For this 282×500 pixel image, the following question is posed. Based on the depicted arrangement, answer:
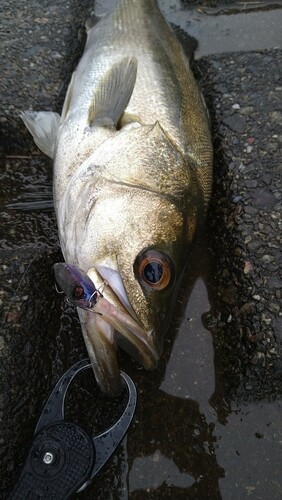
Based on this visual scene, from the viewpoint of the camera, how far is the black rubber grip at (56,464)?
2137 mm

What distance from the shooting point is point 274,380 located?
253cm

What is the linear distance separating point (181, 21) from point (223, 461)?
139 inches

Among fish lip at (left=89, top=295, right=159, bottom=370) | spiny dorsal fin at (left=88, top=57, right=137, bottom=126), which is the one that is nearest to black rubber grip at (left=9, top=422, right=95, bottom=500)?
fish lip at (left=89, top=295, right=159, bottom=370)

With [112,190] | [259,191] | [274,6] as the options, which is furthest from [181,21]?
[112,190]

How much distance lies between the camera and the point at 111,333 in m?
2.25

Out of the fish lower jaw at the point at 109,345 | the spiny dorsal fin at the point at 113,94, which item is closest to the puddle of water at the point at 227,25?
the spiny dorsal fin at the point at 113,94

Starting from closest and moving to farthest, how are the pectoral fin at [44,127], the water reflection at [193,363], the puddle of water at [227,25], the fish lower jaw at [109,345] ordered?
1. the fish lower jaw at [109,345]
2. the water reflection at [193,363]
3. the pectoral fin at [44,127]
4. the puddle of water at [227,25]

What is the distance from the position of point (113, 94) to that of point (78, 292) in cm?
140

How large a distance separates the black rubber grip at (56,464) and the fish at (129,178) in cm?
28

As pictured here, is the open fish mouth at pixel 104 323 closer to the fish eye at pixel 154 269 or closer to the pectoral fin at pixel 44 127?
the fish eye at pixel 154 269

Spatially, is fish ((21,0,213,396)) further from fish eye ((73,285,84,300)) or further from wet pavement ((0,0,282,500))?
wet pavement ((0,0,282,500))

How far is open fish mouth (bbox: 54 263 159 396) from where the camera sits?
7.18 ft

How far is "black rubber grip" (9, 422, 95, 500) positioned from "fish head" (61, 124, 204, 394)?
27 cm

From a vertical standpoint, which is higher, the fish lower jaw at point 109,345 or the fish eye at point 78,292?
the fish eye at point 78,292
